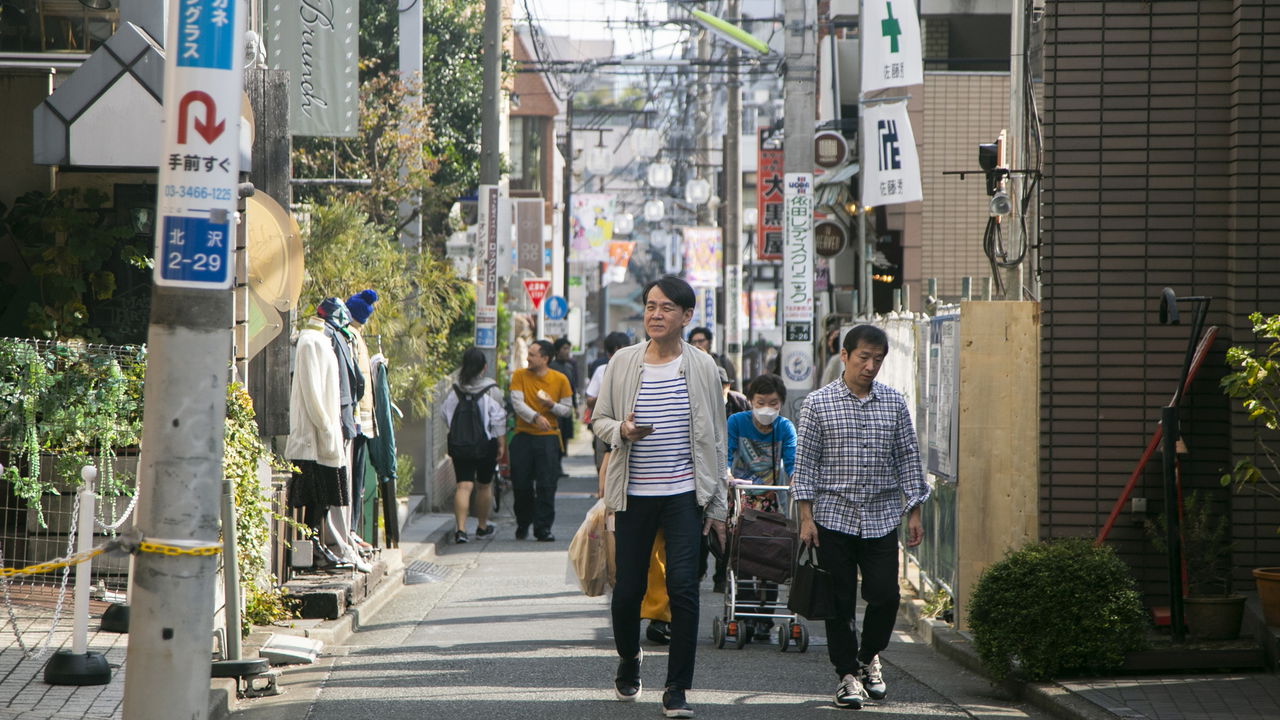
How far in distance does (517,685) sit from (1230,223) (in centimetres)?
514

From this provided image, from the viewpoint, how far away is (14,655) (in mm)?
7527

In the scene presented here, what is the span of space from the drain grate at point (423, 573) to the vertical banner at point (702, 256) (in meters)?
28.6

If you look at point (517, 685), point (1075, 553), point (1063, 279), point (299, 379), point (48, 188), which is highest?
point (48, 188)

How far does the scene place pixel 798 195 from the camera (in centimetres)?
1825

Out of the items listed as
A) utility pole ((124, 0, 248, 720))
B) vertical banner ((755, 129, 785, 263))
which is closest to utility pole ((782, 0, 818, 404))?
vertical banner ((755, 129, 785, 263))

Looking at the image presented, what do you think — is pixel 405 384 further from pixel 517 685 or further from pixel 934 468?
pixel 517 685

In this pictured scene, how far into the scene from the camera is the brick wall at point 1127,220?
29.3 ft

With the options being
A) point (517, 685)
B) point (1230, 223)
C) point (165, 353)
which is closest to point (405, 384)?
point (517, 685)

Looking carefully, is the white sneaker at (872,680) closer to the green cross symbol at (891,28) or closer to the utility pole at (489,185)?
the green cross symbol at (891,28)

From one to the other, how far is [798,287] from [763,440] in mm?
8174

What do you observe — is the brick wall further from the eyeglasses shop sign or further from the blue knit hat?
the eyeglasses shop sign

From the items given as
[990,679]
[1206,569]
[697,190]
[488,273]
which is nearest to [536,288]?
[697,190]

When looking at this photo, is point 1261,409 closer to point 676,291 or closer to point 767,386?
point 676,291

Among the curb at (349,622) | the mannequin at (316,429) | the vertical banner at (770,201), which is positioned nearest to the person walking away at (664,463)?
the curb at (349,622)
